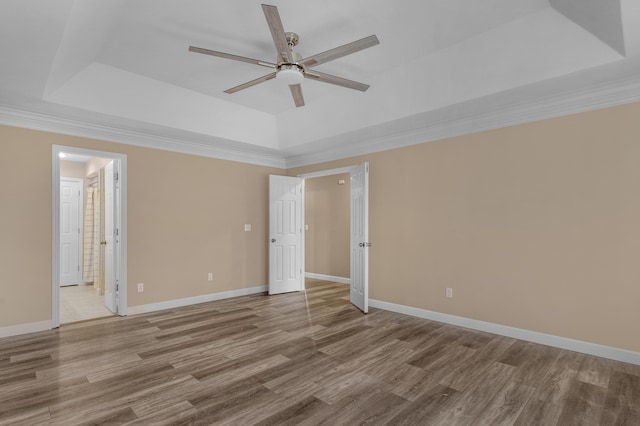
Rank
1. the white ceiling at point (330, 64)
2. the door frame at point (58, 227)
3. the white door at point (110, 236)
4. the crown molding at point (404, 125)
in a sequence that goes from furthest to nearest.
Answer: the white door at point (110, 236) < the door frame at point (58, 227) < the crown molding at point (404, 125) < the white ceiling at point (330, 64)

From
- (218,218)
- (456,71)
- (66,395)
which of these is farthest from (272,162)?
(66,395)

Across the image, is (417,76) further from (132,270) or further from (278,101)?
(132,270)

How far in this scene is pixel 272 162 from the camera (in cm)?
654

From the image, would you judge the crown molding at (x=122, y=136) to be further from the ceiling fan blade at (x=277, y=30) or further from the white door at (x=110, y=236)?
the ceiling fan blade at (x=277, y=30)

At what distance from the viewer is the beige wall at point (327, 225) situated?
23.9 ft

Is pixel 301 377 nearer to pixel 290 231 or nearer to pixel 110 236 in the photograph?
pixel 290 231

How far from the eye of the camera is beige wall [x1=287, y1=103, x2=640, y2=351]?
317cm

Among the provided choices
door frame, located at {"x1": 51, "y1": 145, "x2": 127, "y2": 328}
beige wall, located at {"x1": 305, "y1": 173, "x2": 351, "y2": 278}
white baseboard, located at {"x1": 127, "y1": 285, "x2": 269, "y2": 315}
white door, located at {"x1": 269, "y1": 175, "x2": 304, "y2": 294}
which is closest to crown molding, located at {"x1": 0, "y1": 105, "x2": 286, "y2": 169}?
door frame, located at {"x1": 51, "y1": 145, "x2": 127, "y2": 328}

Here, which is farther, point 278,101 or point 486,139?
point 278,101

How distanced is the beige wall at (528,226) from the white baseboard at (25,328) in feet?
14.8

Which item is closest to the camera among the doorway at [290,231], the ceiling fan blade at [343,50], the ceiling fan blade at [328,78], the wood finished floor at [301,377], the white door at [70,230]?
the wood finished floor at [301,377]

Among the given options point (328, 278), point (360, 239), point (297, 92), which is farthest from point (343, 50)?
point (328, 278)

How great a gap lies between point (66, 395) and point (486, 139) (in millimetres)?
4871

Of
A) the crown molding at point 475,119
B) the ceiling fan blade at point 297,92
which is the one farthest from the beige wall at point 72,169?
the ceiling fan blade at point 297,92
